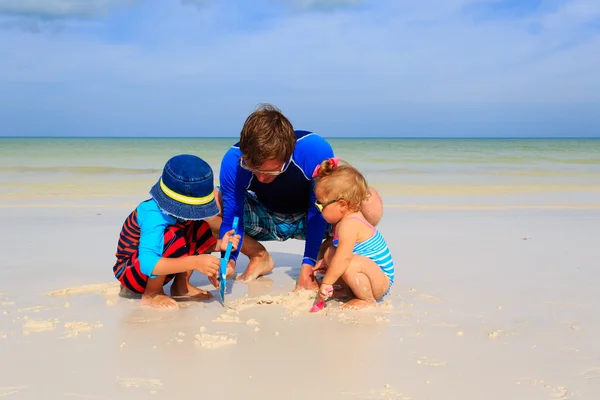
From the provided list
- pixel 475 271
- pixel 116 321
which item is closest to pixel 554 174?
pixel 475 271

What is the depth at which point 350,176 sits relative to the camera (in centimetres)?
305

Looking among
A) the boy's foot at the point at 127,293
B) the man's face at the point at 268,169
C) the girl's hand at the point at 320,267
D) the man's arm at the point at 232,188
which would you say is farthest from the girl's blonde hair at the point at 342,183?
the boy's foot at the point at 127,293

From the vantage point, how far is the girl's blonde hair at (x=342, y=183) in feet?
9.98

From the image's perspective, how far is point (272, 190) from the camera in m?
3.52

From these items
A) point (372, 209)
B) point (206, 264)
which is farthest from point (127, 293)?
point (372, 209)

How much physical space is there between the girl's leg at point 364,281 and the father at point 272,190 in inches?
14.9

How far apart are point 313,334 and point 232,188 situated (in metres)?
1.15

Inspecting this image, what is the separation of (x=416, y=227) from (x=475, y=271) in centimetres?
173

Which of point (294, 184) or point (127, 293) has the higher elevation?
point (294, 184)

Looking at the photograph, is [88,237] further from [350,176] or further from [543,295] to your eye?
[543,295]

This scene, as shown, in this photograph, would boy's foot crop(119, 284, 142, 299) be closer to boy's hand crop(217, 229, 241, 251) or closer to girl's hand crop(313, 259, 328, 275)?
boy's hand crop(217, 229, 241, 251)

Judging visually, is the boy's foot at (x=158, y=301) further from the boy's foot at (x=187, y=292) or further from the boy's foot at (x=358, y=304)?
the boy's foot at (x=358, y=304)

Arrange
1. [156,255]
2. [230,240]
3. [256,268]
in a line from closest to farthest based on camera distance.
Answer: [156,255]
[230,240]
[256,268]

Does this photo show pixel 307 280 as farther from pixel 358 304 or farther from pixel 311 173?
pixel 311 173
